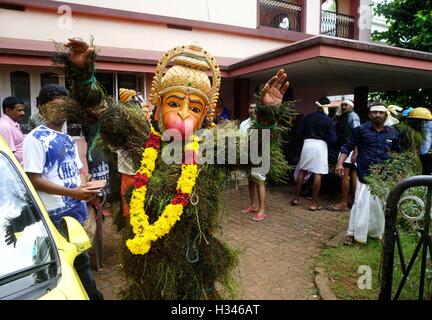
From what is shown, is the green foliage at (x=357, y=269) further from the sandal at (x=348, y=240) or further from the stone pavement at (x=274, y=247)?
the stone pavement at (x=274, y=247)

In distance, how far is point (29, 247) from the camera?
1682 mm

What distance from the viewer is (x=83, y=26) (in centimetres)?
689

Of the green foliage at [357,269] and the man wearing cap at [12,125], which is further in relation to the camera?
the man wearing cap at [12,125]

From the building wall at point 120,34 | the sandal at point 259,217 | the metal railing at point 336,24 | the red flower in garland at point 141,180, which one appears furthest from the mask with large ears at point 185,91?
the metal railing at point 336,24

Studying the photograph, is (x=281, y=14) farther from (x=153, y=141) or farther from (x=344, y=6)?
(x=153, y=141)

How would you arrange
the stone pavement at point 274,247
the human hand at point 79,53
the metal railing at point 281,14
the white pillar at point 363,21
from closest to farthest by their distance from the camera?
the human hand at point 79,53 < the stone pavement at point 274,247 < the metal railing at point 281,14 < the white pillar at point 363,21

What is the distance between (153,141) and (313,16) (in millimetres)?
10136

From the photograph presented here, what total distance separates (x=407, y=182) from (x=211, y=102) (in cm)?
143

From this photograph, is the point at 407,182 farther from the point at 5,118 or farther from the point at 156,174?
the point at 5,118

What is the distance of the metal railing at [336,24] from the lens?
38.2 feet

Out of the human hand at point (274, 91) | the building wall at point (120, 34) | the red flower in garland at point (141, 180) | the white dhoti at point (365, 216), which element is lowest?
the white dhoti at point (365, 216)

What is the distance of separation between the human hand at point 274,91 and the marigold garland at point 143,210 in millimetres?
555

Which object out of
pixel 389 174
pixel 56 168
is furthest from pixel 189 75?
pixel 389 174

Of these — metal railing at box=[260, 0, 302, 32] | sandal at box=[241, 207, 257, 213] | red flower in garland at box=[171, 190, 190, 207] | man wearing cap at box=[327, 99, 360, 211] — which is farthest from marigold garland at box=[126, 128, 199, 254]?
metal railing at box=[260, 0, 302, 32]
